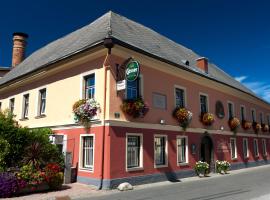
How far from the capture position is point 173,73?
57.9ft

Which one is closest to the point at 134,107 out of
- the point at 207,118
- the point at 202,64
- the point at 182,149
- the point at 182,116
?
the point at 182,116

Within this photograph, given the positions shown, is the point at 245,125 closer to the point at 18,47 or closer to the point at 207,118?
the point at 207,118

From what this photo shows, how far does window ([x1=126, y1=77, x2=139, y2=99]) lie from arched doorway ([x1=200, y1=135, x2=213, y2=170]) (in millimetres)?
6703

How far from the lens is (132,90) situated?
49.7ft

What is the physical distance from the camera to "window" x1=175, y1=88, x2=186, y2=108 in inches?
707

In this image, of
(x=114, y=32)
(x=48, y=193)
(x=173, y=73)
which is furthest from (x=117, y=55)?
(x=48, y=193)

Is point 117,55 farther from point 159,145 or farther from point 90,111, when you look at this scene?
point 159,145

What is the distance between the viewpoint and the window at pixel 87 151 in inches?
558

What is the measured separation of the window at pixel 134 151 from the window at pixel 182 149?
131 inches

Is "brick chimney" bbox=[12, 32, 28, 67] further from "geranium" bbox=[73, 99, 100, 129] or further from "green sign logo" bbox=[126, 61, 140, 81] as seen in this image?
"green sign logo" bbox=[126, 61, 140, 81]

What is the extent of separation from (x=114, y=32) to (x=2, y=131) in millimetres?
7263

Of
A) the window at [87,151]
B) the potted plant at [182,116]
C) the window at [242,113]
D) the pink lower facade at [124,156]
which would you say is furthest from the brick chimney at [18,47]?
the window at [242,113]

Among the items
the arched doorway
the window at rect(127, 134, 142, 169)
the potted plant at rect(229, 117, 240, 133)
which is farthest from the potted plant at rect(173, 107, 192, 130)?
the potted plant at rect(229, 117, 240, 133)

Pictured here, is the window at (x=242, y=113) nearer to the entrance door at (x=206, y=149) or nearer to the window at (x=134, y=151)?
the entrance door at (x=206, y=149)
